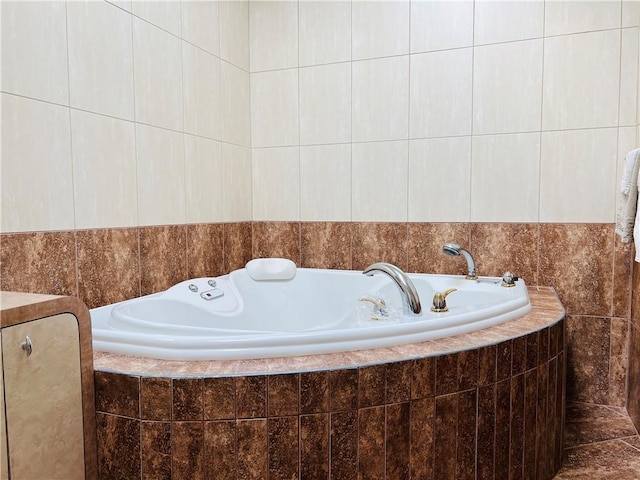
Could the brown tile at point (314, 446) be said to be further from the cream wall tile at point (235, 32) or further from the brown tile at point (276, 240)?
the cream wall tile at point (235, 32)

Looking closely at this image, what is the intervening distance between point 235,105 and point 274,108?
0.23 metres

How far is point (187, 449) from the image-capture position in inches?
45.1

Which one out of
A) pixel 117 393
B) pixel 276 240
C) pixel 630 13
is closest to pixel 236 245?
pixel 276 240

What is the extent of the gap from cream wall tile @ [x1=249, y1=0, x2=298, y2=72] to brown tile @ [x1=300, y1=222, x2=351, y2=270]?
37.2 inches

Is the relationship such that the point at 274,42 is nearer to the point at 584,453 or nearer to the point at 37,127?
the point at 37,127

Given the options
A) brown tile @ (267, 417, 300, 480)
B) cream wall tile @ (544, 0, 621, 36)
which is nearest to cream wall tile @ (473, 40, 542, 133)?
cream wall tile @ (544, 0, 621, 36)

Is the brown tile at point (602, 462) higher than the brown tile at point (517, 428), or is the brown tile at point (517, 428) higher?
the brown tile at point (517, 428)

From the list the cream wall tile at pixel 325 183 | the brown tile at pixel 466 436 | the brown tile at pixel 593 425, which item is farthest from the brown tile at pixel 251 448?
the cream wall tile at pixel 325 183

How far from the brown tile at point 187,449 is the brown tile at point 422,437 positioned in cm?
53

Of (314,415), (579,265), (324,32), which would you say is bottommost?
(314,415)

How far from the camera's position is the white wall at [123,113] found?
1536mm

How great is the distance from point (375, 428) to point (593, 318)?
1.60m

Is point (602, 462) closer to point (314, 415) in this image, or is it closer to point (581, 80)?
point (314, 415)

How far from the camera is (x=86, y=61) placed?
5.75ft
